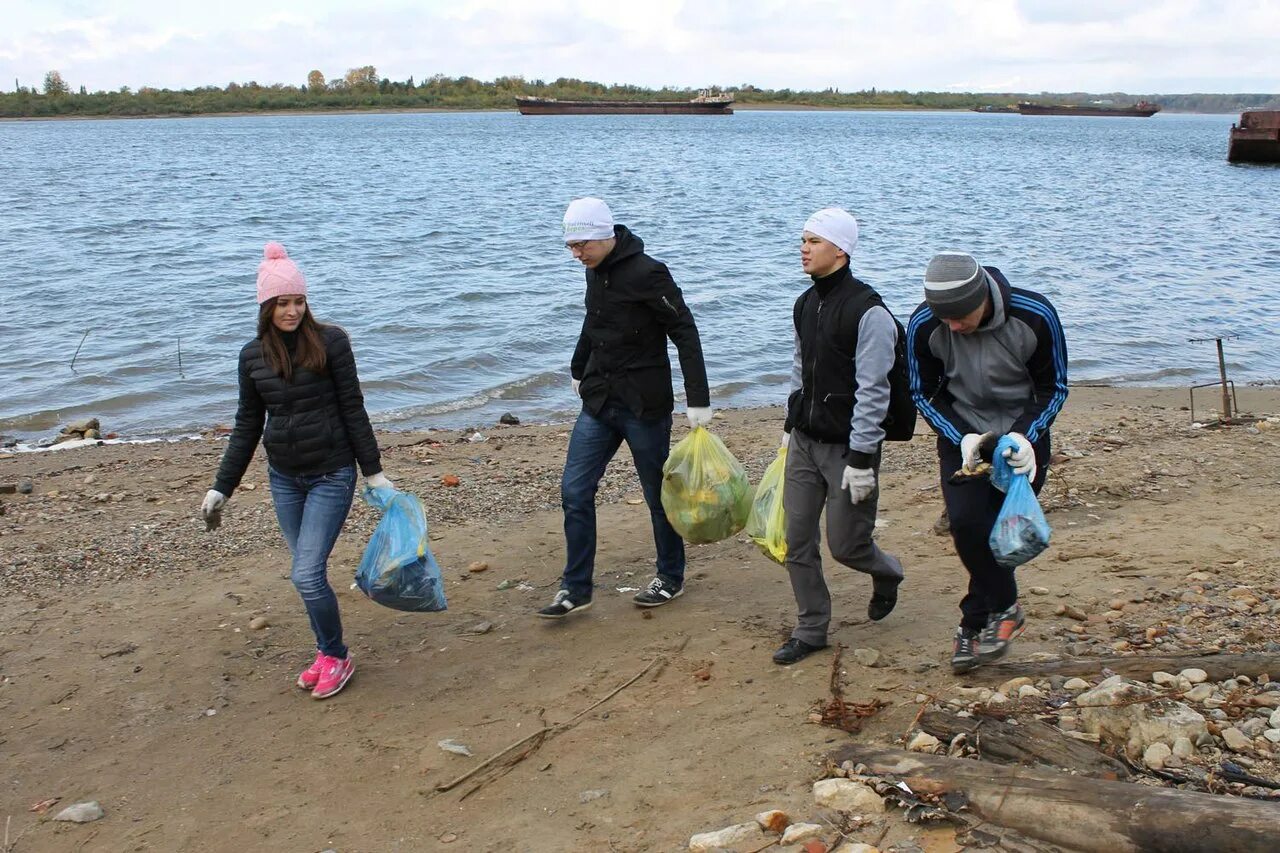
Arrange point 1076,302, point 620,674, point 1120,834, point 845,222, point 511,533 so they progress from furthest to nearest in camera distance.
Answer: point 1076,302
point 511,533
point 620,674
point 845,222
point 1120,834

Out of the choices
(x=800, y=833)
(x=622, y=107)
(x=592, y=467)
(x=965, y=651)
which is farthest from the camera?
(x=622, y=107)

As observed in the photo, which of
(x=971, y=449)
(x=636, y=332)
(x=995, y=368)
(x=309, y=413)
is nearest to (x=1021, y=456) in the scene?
(x=971, y=449)

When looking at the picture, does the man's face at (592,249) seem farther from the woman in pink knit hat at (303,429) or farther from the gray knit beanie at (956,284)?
the gray knit beanie at (956,284)

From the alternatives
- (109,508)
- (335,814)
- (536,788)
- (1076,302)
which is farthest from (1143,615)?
(1076,302)

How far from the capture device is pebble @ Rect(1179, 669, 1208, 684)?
399 cm

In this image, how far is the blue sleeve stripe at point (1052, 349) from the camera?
4070 millimetres

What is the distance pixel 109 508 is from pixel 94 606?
1.87m

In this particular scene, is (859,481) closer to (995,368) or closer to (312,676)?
(995,368)

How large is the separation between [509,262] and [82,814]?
17.9 meters

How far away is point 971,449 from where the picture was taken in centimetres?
414

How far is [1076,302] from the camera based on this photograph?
57.7ft

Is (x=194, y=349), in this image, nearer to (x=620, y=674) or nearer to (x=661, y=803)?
(x=620, y=674)

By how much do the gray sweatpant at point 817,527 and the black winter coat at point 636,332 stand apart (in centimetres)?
66

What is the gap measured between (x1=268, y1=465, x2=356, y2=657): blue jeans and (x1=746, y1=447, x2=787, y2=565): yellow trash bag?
5.58 ft
